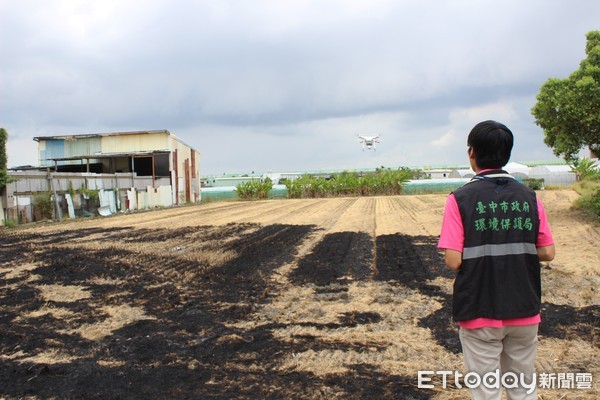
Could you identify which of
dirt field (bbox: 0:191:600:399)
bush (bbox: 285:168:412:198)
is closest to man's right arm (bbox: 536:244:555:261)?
dirt field (bbox: 0:191:600:399)

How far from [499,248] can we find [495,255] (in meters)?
0.04

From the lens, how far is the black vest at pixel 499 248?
227 centimetres

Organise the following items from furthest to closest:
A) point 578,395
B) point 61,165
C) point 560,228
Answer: point 61,165 < point 560,228 < point 578,395

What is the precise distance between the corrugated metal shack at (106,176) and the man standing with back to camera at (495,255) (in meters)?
18.3

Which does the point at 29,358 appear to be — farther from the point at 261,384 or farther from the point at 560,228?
the point at 560,228

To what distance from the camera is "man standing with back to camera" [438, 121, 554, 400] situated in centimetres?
228

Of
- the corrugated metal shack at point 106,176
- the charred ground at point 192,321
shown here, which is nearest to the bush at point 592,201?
the charred ground at point 192,321

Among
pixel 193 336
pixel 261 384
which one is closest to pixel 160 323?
pixel 193 336

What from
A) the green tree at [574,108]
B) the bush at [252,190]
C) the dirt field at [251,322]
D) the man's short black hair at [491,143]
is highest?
the green tree at [574,108]

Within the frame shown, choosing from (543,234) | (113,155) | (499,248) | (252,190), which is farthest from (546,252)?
(252,190)

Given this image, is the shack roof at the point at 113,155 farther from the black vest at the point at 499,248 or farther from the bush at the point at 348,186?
the black vest at the point at 499,248

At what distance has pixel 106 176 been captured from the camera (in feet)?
78.9

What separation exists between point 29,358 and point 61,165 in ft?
112

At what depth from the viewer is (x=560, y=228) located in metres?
12.3
